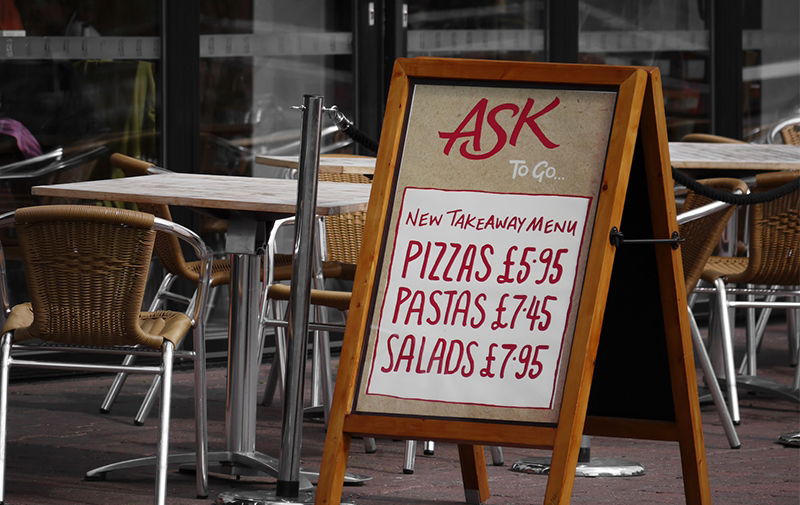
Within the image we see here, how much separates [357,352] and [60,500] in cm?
145

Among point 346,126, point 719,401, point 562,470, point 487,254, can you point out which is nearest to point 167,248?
point 346,126

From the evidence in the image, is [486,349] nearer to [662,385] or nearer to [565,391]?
[565,391]

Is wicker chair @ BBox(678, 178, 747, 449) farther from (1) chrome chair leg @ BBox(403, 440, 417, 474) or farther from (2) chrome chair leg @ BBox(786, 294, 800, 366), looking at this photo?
(2) chrome chair leg @ BBox(786, 294, 800, 366)

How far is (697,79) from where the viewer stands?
30.7 ft

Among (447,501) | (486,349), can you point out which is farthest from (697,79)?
(486,349)

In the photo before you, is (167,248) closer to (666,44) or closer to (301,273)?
(301,273)

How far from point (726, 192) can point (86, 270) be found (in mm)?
2080

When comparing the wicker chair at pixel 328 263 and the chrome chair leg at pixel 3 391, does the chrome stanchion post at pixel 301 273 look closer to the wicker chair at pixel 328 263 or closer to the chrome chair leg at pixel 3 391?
the chrome chair leg at pixel 3 391

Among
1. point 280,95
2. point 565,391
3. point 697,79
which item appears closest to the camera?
point 565,391

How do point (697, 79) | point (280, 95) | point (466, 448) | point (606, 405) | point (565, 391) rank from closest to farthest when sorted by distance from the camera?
point (565, 391), point (606, 405), point (466, 448), point (280, 95), point (697, 79)

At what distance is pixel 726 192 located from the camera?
491 centimetres

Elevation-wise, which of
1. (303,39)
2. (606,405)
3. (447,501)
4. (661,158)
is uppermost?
(303,39)

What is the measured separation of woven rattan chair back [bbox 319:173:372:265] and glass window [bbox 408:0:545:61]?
233 centimetres

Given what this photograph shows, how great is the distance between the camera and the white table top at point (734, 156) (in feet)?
20.1
